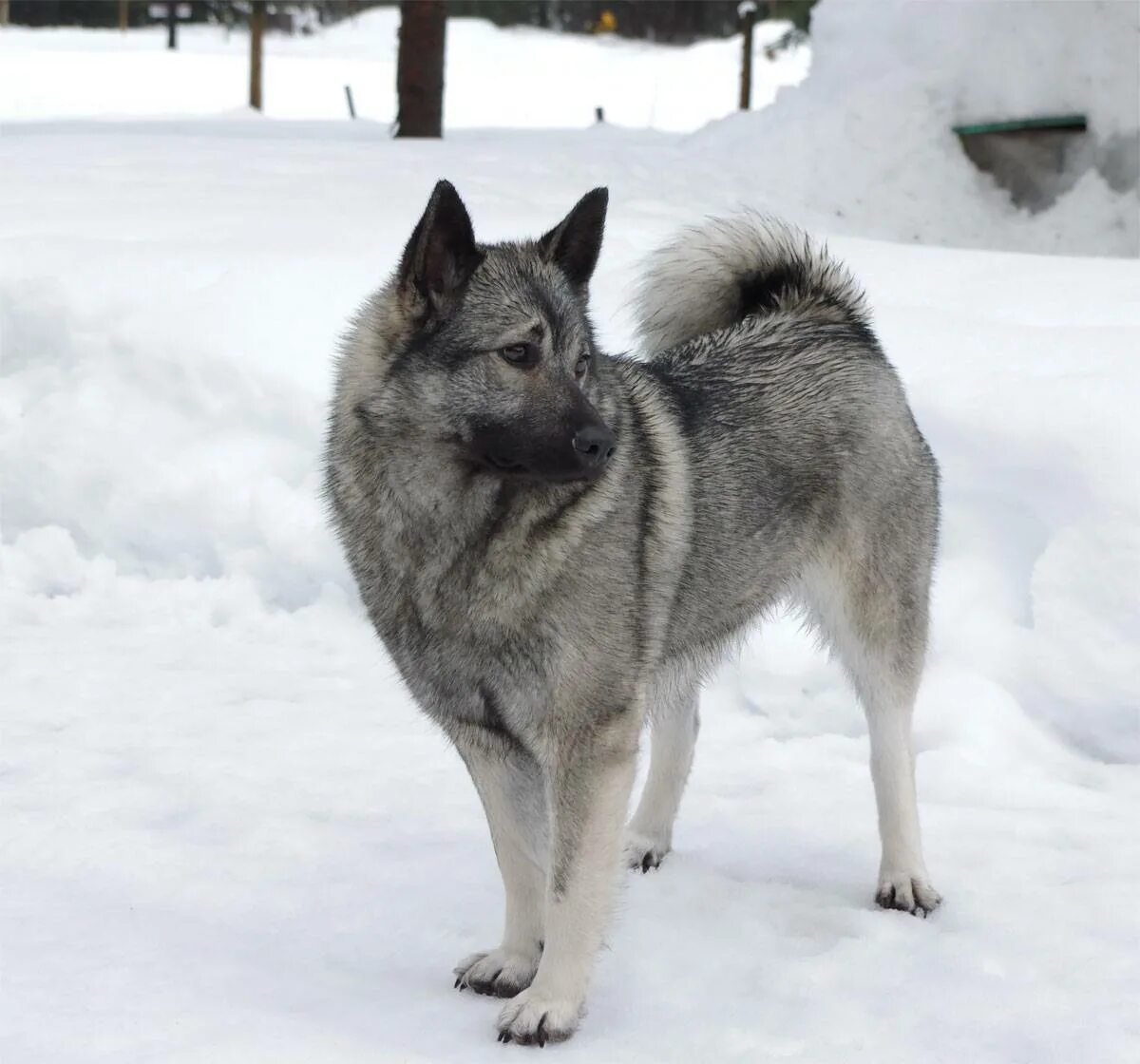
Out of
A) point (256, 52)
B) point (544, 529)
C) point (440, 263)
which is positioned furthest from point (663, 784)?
point (256, 52)

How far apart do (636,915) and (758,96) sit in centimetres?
2395

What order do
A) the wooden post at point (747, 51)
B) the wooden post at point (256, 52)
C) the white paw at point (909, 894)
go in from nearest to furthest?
the white paw at point (909, 894) < the wooden post at point (747, 51) < the wooden post at point (256, 52)

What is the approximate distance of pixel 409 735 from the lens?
157 inches

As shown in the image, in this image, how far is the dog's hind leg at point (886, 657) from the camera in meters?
3.23

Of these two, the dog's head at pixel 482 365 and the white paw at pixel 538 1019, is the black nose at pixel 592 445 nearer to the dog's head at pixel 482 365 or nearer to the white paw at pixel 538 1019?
the dog's head at pixel 482 365

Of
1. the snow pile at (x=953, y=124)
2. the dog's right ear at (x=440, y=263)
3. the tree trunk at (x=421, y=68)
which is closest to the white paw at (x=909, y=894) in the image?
the dog's right ear at (x=440, y=263)

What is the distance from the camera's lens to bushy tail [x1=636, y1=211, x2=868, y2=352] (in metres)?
3.44

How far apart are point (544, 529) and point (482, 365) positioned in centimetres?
30

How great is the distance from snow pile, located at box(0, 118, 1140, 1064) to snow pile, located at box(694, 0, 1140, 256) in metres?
2.50

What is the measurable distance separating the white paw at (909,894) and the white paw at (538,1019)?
88 cm

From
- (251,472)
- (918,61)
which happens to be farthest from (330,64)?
(251,472)

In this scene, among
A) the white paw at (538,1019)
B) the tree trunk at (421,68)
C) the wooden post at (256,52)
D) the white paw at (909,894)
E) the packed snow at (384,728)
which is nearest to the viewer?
the white paw at (538,1019)

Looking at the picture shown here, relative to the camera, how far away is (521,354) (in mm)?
2482

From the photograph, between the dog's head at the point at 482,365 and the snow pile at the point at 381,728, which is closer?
the dog's head at the point at 482,365
